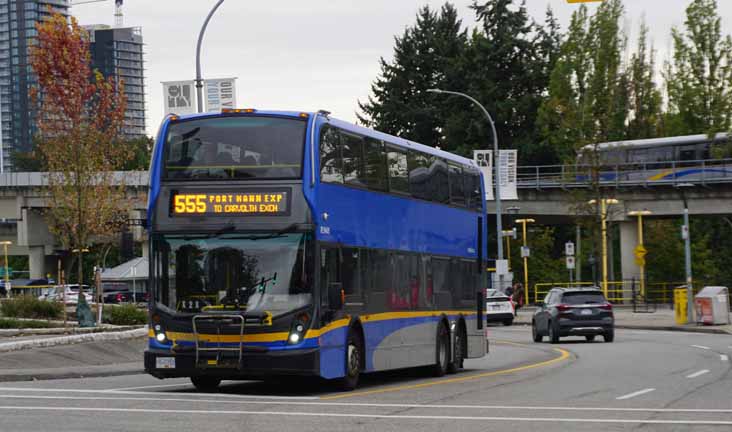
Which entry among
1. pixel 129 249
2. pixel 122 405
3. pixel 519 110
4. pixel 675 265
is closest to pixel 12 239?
pixel 519 110

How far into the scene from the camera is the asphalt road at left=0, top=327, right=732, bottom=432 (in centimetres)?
1402

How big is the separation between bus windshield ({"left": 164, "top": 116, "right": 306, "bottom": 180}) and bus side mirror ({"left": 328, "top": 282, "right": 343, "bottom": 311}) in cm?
161

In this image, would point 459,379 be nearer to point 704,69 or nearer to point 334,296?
point 334,296

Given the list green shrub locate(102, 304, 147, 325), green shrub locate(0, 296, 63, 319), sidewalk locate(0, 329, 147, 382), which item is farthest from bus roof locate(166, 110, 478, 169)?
green shrub locate(0, 296, 63, 319)

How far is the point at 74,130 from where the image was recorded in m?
36.6

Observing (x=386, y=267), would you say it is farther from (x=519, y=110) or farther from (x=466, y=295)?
(x=519, y=110)

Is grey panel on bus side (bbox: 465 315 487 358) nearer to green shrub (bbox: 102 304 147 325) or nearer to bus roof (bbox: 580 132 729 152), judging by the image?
green shrub (bbox: 102 304 147 325)

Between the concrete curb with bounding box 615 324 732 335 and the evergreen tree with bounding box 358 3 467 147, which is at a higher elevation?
the evergreen tree with bounding box 358 3 467 147

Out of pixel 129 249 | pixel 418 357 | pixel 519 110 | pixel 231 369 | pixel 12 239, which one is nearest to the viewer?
pixel 231 369

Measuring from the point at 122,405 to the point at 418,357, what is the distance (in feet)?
26.1

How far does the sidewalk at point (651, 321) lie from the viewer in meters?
46.0

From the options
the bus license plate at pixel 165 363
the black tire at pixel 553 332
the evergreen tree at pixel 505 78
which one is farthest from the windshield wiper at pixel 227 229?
the evergreen tree at pixel 505 78

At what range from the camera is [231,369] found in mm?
18562

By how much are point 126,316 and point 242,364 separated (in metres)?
22.7
